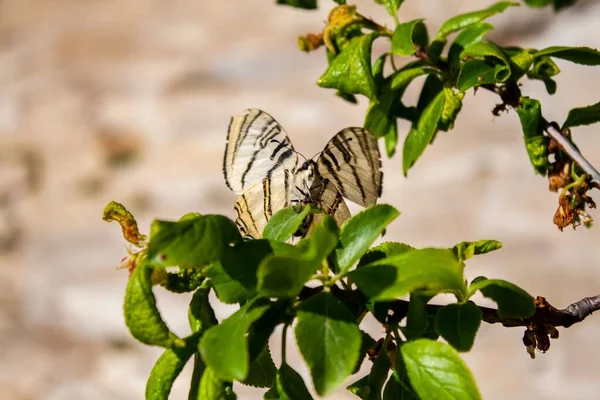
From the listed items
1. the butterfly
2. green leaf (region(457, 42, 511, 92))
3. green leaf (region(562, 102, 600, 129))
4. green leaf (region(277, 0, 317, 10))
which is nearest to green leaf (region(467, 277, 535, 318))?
the butterfly

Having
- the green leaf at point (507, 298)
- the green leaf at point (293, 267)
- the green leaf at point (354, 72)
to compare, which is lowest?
the green leaf at point (507, 298)

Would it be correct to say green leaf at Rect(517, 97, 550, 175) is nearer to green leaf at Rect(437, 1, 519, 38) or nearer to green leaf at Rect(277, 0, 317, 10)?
green leaf at Rect(437, 1, 519, 38)

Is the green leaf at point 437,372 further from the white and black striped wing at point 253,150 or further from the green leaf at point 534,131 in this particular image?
the green leaf at point 534,131

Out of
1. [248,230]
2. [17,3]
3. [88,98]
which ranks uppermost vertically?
[17,3]

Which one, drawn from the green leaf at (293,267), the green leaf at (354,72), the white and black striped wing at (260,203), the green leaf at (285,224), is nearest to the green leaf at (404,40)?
the green leaf at (354,72)

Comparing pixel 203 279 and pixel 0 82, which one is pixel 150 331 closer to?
pixel 203 279

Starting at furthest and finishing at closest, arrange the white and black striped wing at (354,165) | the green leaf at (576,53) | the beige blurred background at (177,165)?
the beige blurred background at (177,165)
the green leaf at (576,53)
the white and black striped wing at (354,165)

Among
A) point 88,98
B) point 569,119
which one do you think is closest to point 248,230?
point 569,119
